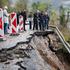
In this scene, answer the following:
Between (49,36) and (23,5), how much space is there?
6103 cm

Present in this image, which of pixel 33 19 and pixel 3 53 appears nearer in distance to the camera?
pixel 3 53

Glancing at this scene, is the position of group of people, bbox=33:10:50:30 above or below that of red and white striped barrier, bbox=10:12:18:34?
below

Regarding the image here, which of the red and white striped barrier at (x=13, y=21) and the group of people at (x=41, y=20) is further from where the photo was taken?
the group of people at (x=41, y=20)

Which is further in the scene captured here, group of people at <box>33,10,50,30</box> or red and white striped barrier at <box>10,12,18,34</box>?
group of people at <box>33,10,50,30</box>

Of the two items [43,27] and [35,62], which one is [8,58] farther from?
[43,27]

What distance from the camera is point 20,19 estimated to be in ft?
84.4

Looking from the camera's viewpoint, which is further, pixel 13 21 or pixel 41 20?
pixel 41 20

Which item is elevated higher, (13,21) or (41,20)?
(13,21)

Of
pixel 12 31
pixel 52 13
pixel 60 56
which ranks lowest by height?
pixel 52 13

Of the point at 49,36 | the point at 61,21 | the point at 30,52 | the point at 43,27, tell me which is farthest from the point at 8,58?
the point at 61,21

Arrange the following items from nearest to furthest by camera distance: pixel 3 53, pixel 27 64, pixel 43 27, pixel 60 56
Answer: pixel 27 64
pixel 3 53
pixel 60 56
pixel 43 27

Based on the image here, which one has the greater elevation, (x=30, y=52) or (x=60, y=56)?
(x=30, y=52)

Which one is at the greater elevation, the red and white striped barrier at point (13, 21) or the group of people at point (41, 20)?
the red and white striped barrier at point (13, 21)

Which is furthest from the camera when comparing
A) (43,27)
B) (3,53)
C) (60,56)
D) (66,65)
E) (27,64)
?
(43,27)
